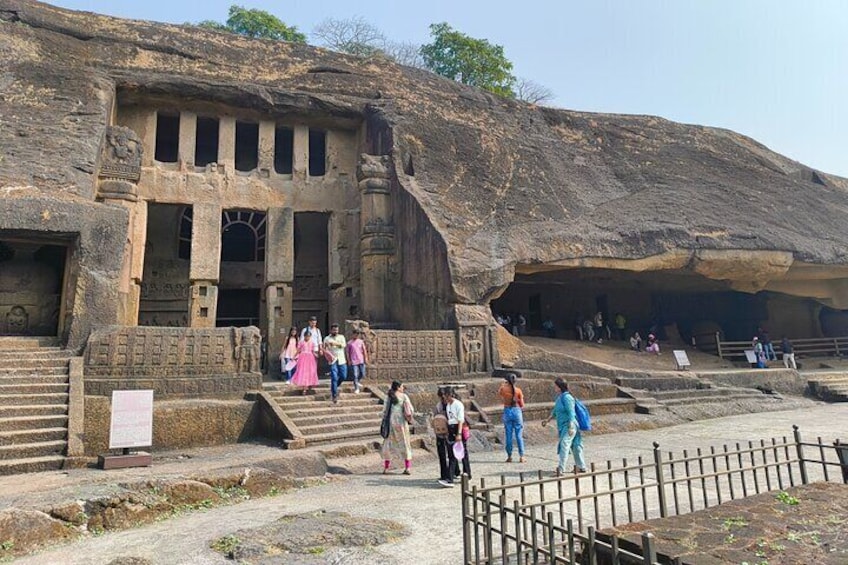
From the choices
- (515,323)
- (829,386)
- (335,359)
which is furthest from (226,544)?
(515,323)

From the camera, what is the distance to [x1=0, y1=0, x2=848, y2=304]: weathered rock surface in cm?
1225

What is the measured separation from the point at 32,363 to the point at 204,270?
580 centimetres

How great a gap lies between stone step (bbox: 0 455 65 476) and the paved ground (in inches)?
107

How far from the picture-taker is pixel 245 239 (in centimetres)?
1886

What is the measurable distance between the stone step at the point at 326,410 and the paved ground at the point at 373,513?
5.72ft

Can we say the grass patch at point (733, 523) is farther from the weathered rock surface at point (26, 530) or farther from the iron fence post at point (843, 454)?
the weathered rock surface at point (26, 530)

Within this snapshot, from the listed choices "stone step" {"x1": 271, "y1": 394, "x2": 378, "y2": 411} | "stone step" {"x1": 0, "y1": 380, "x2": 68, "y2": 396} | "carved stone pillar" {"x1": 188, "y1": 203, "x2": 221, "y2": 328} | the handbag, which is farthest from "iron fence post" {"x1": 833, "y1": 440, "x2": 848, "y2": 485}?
"carved stone pillar" {"x1": 188, "y1": 203, "x2": 221, "y2": 328}

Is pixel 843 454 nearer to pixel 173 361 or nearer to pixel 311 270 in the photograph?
pixel 173 361

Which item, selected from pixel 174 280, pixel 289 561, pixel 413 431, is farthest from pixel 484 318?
pixel 174 280

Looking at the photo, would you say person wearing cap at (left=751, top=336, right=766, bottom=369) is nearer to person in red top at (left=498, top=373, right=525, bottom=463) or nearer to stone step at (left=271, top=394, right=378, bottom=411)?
person in red top at (left=498, top=373, right=525, bottom=463)

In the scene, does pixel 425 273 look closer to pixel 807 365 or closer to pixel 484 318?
pixel 484 318

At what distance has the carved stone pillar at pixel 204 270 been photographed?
547 inches

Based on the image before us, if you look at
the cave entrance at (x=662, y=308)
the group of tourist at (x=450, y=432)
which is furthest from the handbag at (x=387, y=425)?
the cave entrance at (x=662, y=308)

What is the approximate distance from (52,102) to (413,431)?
1132 centimetres
